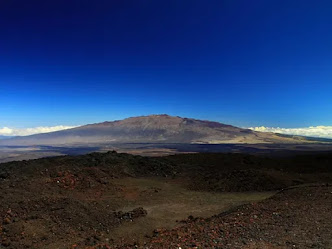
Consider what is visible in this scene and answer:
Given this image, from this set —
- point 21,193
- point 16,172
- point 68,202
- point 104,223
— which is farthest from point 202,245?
point 16,172

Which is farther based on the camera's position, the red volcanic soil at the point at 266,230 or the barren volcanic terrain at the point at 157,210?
the barren volcanic terrain at the point at 157,210

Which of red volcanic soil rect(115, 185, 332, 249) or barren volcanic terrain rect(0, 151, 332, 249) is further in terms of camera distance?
barren volcanic terrain rect(0, 151, 332, 249)

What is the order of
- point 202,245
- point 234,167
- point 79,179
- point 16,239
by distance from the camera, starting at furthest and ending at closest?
point 234,167
point 79,179
point 16,239
point 202,245

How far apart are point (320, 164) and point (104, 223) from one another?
2962 cm

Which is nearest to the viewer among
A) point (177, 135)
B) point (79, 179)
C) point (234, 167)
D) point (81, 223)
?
point (81, 223)

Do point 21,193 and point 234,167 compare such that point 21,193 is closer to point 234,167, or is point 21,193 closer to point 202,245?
point 202,245

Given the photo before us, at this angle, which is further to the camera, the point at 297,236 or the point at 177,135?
the point at 177,135

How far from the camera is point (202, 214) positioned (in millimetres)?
13258

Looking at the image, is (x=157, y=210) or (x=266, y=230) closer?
(x=266, y=230)

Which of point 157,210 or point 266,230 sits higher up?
point 266,230

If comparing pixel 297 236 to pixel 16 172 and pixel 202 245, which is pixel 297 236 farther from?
pixel 16 172

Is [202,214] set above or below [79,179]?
below

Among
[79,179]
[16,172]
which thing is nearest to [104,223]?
[79,179]

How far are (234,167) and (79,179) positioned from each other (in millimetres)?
18931
